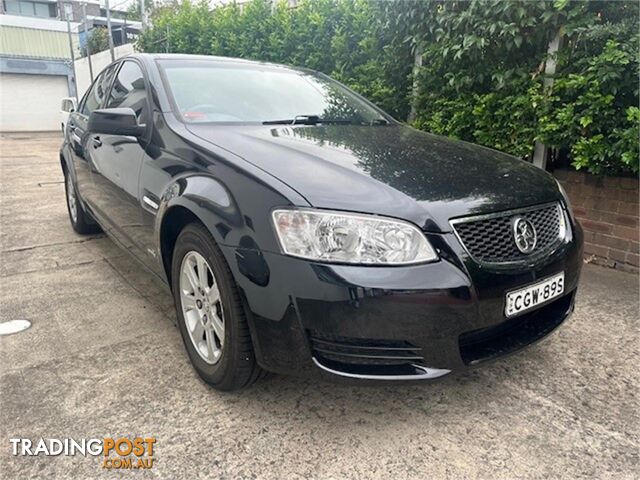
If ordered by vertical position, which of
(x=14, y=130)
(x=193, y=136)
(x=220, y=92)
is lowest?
(x=14, y=130)

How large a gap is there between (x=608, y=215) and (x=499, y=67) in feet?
4.93

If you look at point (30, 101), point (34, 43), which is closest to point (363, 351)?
point (30, 101)

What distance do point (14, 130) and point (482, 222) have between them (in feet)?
88.4

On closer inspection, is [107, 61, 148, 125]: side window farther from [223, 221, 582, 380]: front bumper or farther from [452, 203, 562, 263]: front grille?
[452, 203, 562, 263]: front grille

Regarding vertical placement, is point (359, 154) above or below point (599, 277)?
above

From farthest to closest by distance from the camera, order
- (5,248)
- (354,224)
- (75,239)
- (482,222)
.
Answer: (75,239)
(5,248)
(482,222)
(354,224)

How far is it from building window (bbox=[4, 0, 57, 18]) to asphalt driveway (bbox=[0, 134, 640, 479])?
3667cm

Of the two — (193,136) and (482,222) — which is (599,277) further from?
(193,136)

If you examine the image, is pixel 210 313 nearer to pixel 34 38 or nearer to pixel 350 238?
pixel 350 238

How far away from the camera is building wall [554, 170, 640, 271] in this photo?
3.67m

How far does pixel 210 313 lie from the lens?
2.07 meters

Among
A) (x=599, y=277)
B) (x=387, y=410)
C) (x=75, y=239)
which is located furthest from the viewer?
(x=75, y=239)

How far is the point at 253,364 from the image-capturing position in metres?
1.92

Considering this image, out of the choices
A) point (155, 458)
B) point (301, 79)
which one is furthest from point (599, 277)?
point (155, 458)
